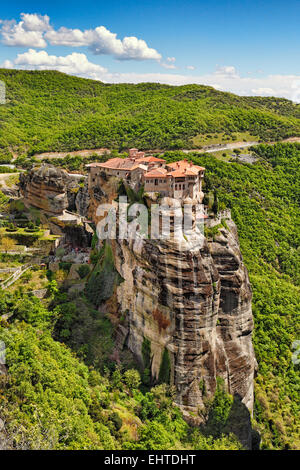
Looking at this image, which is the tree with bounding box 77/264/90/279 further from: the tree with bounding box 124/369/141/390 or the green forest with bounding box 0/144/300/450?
the tree with bounding box 124/369/141/390

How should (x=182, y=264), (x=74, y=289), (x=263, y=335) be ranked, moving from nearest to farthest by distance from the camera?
(x=182, y=264) → (x=74, y=289) → (x=263, y=335)

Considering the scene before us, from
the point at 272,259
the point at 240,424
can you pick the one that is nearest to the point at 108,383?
→ the point at 240,424

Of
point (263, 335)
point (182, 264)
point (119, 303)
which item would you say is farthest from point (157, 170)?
point (263, 335)

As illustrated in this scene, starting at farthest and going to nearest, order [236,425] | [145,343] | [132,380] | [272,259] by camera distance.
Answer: [272,259]
[145,343]
[236,425]
[132,380]

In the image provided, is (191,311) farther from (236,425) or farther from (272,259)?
(272,259)

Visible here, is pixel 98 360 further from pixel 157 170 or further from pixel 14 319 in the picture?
pixel 157 170

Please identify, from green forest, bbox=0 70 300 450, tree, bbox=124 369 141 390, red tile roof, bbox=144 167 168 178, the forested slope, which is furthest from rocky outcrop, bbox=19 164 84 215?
tree, bbox=124 369 141 390

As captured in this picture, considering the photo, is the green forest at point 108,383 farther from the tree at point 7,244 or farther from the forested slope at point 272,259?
the tree at point 7,244

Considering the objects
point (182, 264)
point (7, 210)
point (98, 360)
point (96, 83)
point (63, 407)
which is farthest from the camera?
point (96, 83)
